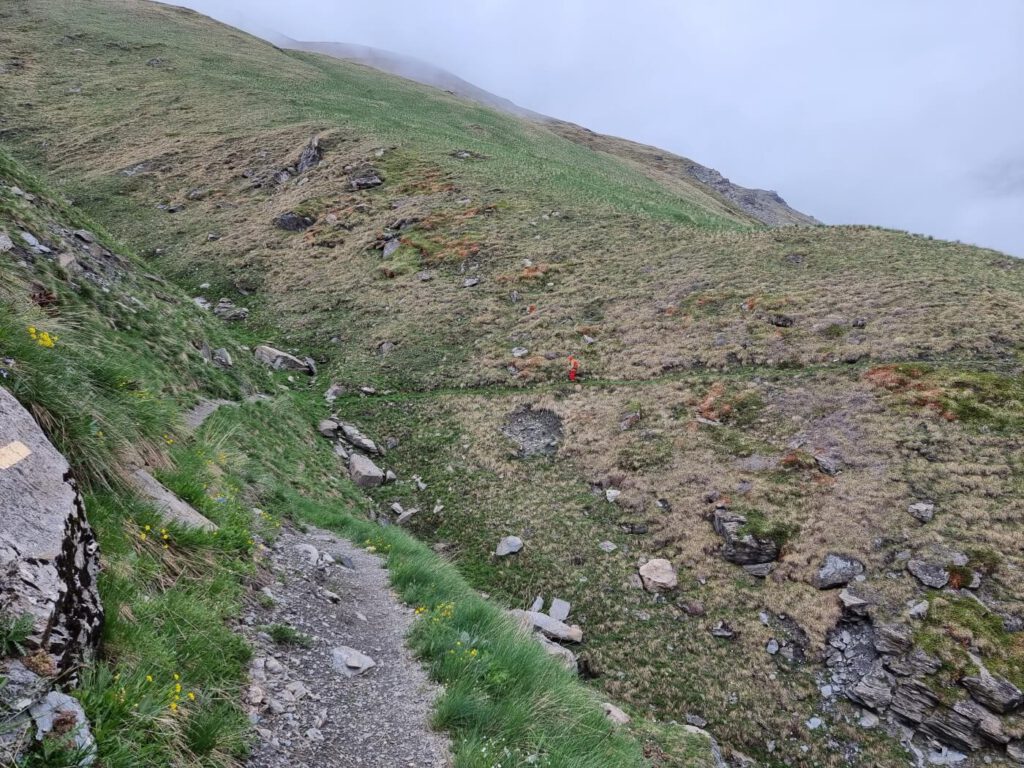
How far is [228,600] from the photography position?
5.71 metres

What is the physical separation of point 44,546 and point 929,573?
15.9 metres

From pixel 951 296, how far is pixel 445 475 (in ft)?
77.2

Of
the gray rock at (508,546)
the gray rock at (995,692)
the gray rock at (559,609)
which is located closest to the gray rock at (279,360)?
the gray rock at (508,546)

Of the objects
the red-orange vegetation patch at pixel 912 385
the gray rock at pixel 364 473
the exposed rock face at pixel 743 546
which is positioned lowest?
the gray rock at pixel 364 473

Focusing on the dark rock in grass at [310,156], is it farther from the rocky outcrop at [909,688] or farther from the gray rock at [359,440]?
the rocky outcrop at [909,688]

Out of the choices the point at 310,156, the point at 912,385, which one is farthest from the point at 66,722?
the point at 310,156

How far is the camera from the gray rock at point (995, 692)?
997 cm

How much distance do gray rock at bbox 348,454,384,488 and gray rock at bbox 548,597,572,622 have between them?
23.6 ft

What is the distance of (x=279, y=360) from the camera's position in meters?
24.0

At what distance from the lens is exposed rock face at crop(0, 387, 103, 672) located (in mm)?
3342

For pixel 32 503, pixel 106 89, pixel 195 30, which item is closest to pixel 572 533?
pixel 32 503

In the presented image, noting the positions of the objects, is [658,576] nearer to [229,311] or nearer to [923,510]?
[923,510]

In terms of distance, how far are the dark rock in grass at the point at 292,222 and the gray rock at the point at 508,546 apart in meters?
30.3

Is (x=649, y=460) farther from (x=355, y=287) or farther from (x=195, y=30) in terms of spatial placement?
(x=195, y=30)
